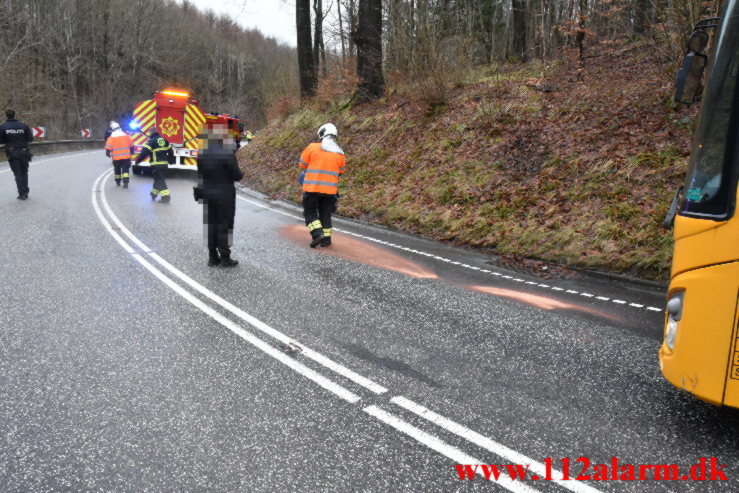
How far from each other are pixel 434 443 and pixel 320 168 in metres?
6.19

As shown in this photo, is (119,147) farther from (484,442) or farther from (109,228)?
(484,442)

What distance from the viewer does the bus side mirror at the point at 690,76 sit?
147 inches

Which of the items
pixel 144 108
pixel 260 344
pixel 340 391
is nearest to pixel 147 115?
pixel 144 108

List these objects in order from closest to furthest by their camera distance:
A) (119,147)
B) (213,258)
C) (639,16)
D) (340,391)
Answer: (340,391) → (213,258) → (119,147) → (639,16)

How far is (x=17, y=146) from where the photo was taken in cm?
1216

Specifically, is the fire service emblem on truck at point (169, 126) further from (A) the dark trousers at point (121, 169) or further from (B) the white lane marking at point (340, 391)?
(B) the white lane marking at point (340, 391)

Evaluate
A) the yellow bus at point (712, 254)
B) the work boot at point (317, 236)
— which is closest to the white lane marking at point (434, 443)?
the yellow bus at point (712, 254)

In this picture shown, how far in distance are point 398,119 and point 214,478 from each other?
560 inches

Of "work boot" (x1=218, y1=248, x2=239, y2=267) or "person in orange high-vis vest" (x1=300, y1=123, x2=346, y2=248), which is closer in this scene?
"work boot" (x1=218, y1=248, x2=239, y2=267)

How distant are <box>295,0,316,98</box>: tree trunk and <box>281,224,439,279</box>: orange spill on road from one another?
555 inches

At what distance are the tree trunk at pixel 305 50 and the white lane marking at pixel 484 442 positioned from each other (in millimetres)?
20713

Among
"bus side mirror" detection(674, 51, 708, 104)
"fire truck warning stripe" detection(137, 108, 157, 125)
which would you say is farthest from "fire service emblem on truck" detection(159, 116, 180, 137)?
"bus side mirror" detection(674, 51, 708, 104)

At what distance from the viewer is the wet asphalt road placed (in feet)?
9.76

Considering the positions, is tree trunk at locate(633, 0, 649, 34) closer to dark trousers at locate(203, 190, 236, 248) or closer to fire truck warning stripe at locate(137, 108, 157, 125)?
dark trousers at locate(203, 190, 236, 248)
